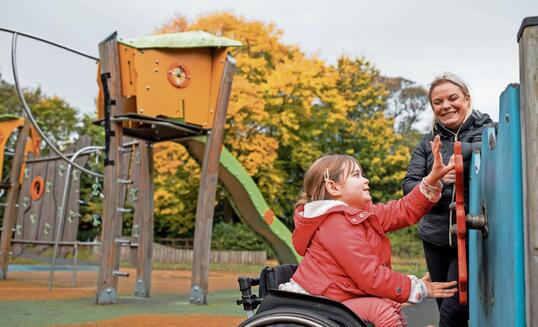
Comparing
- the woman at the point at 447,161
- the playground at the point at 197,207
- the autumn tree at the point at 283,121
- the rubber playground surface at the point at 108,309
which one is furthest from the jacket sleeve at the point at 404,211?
the autumn tree at the point at 283,121

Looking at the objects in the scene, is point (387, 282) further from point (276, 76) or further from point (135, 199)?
point (276, 76)

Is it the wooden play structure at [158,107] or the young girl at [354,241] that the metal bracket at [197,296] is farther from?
the young girl at [354,241]

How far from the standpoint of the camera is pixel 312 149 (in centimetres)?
2150

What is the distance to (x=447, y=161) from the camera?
2584 mm

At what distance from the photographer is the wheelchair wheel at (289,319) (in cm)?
168

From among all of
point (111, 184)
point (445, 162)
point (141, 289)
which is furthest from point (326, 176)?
point (141, 289)

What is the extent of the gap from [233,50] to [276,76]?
1.76 meters

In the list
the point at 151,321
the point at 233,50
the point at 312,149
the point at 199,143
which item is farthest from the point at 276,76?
the point at 151,321

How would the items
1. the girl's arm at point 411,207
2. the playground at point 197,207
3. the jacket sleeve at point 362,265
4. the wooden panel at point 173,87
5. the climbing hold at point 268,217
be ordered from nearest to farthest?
the playground at point 197,207 → the jacket sleeve at point 362,265 → the girl's arm at point 411,207 → the wooden panel at point 173,87 → the climbing hold at point 268,217

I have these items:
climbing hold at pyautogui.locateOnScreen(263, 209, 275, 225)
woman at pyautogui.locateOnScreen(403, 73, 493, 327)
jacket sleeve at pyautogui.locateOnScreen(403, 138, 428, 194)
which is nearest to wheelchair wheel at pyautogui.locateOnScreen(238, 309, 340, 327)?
woman at pyautogui.locateOnScreen(403, 73, 493, 327)

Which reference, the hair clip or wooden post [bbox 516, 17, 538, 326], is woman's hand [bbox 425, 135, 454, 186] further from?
wooden post [bbox 516, 17, 538, 326]

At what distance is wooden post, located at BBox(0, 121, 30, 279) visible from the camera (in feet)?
31.8

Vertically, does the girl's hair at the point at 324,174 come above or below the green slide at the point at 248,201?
below

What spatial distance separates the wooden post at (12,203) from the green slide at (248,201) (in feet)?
12.6
